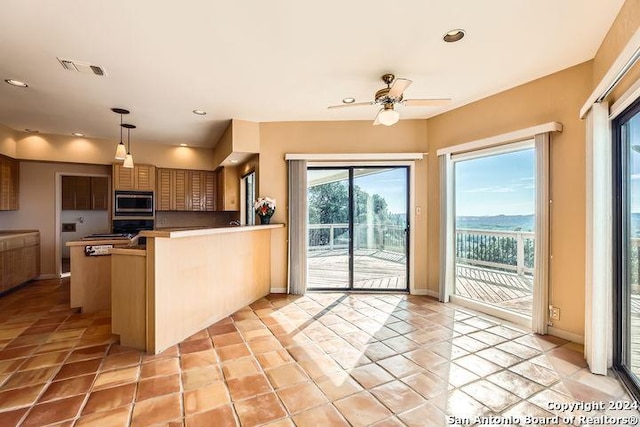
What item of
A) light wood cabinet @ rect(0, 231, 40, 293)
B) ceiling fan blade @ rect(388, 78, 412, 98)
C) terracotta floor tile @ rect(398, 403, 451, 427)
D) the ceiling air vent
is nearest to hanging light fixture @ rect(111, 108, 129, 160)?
the ceiling air vent

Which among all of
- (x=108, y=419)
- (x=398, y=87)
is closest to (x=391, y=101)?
(x=398, y=87)

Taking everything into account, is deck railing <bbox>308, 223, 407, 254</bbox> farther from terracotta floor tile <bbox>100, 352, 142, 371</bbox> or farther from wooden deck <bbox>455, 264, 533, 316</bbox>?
terracotta floor tile <bbox>100, 352, 142, 371</bbox>

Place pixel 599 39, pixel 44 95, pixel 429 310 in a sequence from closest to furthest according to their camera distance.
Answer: pixel 599 39 < pixel 44 95 < pixel 429 310

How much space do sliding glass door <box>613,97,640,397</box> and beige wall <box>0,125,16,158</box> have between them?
795cm

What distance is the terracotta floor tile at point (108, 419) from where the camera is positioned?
1786 mm

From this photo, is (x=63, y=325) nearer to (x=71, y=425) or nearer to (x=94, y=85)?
(x=71, y=425)

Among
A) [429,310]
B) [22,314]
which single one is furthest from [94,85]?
[429,310]

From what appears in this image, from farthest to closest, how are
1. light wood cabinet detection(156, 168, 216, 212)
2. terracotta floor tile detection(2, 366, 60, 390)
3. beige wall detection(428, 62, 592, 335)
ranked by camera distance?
light wood cabinet detection(156, 168, 216, 212)
beige wall detection(428, 62, 592, 335)
terracotta floor tile detection(2, 366, 60, 390)

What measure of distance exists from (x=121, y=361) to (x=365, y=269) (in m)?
3.37

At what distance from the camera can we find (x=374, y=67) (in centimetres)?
294

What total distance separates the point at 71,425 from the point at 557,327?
4.09 m

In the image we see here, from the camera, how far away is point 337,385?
2201mm

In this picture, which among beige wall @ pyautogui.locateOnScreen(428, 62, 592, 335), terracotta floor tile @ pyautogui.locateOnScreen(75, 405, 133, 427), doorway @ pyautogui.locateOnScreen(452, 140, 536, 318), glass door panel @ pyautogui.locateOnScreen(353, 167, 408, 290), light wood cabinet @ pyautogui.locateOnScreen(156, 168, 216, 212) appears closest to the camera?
terracotta floor tile @ pyautogui.locateOnScreen(75, 405, 133, 427)

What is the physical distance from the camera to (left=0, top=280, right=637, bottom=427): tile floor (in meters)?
1.90
